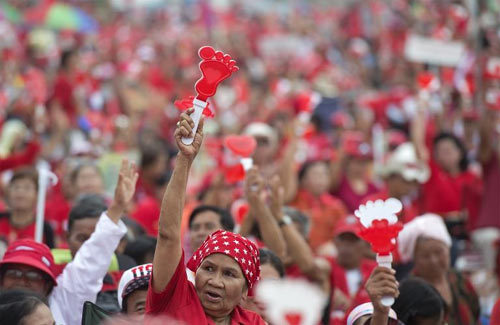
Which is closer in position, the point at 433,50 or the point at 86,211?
the point at 86,211

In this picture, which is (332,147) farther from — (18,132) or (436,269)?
(436,269)

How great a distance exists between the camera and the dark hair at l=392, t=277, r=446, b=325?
511cm

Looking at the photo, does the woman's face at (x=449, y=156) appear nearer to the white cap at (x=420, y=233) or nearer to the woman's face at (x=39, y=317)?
the white cap at (x=420, y=233)

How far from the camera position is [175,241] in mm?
3900

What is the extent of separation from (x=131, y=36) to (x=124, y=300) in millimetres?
16147

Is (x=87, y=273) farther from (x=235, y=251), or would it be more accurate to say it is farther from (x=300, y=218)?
(x=300, y=218)

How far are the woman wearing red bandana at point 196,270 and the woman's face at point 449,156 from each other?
5291 mm

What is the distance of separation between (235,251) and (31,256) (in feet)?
4.82

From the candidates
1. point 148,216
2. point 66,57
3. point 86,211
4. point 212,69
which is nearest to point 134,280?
point 86,211

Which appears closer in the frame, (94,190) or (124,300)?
(124,300)

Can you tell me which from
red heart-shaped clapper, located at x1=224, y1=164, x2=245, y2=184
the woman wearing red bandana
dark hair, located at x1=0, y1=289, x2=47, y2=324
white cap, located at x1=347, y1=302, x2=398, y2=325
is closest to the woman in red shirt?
red heart-shaped clapper, located at x1=224, y1=164, x2=245, y2=184

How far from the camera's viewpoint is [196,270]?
4234mm

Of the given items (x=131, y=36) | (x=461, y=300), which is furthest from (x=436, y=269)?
(x=131, y=36)

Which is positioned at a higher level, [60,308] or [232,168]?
[232,168]
